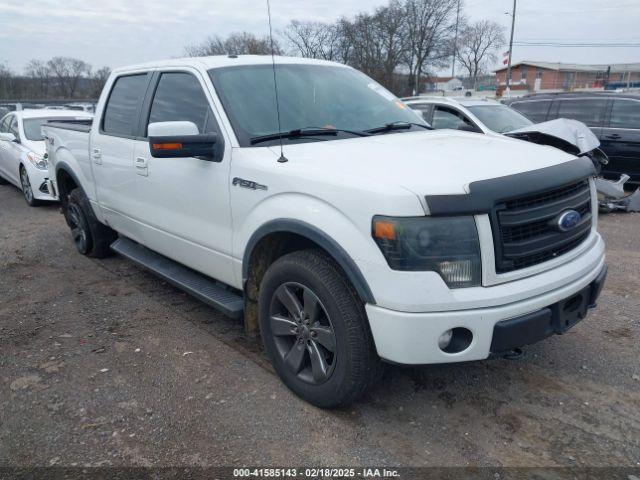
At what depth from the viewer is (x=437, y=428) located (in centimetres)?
283

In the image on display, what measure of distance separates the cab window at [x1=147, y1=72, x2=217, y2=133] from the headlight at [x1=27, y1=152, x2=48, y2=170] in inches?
222

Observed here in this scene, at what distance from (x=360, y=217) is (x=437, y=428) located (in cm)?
127

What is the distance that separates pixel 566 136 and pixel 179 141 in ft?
11.4

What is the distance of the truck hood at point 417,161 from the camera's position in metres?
2.44

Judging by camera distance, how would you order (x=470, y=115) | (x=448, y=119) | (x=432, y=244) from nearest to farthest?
(x=432, y=244) < (x=470, y=115) < (x=448, y=119)

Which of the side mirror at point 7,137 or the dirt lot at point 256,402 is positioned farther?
the side mirror at point 7,137

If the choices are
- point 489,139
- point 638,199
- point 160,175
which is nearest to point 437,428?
point 489,139

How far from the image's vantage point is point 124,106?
4625mm

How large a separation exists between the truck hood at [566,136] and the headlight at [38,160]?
24.6 feet

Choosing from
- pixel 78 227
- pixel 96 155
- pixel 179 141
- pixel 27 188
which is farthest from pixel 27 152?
pixel 179 141

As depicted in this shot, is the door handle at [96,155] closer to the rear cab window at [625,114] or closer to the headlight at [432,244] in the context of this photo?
the headlight at [432,244]

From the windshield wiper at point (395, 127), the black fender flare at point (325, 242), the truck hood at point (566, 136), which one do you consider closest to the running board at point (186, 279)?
the black fender flare at point (325, 242)

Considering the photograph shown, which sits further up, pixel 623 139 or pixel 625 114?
pixel 625 114

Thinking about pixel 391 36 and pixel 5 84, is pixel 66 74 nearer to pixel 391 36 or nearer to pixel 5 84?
pixel 5 84
